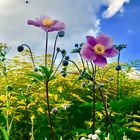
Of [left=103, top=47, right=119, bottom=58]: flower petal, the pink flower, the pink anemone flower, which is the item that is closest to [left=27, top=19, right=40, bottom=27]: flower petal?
the pink anemone flower

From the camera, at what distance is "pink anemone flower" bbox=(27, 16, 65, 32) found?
3.31m

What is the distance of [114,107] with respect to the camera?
3.50m

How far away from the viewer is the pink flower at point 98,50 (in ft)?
9.71

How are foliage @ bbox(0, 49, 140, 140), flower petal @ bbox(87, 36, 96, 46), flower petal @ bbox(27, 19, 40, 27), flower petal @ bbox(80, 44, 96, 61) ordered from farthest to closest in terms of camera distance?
foliage @ bbox(0, 49, 140, 140) < flower petal @ bbox(27, 19, 40, 27) < flower petal @ bbox(87, 36, 96, 46) < flower petal @ bbox(80, 44, 96, 61)

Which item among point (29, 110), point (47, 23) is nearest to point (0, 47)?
point (29, 110)

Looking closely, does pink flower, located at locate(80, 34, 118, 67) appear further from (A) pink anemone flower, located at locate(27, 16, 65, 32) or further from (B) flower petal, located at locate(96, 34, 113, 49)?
(A) pink anemone flower, located at locate(27, 16, 65, 32)

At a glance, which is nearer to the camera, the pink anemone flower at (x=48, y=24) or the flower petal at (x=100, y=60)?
the flower petal at (x=100, y=60)

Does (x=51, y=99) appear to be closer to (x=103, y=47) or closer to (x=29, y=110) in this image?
(x=29, y=110)

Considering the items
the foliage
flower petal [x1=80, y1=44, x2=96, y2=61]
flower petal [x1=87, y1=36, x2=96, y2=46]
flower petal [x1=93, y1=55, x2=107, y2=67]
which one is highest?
flower petal [x1=87, y1=36, x2=96, y2=46]

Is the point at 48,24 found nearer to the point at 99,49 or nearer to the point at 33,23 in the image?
the point at 33,23

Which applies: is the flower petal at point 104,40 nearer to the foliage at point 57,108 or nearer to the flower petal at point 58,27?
the flower petal at point 58,27

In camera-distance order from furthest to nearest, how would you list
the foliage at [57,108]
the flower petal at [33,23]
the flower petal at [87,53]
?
the foliage at [57,108] → the flower petal at [33,23] → the flower petal at [87,53]

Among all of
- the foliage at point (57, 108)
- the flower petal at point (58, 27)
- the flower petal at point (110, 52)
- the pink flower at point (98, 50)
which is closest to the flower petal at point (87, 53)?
the pink flower at point (98, 50)

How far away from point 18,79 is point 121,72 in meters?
1.80
